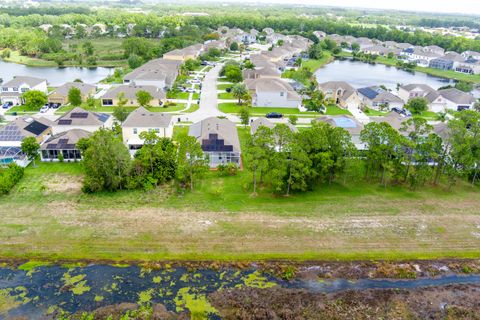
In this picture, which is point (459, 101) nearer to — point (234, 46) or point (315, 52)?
point (315, 52)

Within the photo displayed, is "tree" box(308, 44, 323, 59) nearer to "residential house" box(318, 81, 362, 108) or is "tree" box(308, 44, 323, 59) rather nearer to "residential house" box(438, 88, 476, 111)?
"residential house" box(318, 81, 362, 108)

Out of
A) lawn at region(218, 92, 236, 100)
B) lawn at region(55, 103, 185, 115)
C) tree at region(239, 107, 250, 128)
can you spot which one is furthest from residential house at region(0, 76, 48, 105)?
tree at region(239, 107, 250, 128)

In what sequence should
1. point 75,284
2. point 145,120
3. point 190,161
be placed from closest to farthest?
point 75,284, point 190,161, point 145,120

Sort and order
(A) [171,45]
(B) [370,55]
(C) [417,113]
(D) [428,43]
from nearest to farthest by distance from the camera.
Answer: (C) [417,113], (A) [171,45], (B) [370,55], (D) [428,43]

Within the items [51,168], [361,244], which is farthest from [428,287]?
[51,168]

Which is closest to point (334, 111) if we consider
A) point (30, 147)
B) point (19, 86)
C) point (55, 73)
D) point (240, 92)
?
point (240, 92)

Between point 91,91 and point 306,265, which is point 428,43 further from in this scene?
point 306,265

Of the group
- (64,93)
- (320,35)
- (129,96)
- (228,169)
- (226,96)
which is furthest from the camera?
(320,35)
